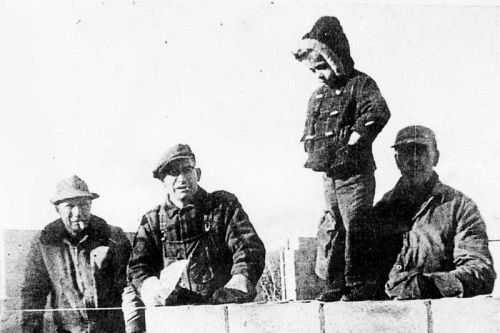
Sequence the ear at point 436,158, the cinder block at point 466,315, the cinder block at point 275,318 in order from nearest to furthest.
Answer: the cinder block at point 466,315, the cinder block at point 275,318, the ear at point 436,158

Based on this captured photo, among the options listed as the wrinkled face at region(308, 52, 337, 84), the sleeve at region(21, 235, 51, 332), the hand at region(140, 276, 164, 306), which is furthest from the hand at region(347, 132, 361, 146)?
the sleeve at region(21, 235, 51, 332)

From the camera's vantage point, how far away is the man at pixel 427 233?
3.33m

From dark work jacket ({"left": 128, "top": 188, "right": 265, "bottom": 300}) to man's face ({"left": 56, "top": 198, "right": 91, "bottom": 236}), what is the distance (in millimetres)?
274

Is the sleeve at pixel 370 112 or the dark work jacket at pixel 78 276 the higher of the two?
the sleeve at pixel 370 112

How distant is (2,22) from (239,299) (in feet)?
5.73

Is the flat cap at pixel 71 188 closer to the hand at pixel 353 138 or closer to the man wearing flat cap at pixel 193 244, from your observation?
the man wearing flat cap at pixel 193 244

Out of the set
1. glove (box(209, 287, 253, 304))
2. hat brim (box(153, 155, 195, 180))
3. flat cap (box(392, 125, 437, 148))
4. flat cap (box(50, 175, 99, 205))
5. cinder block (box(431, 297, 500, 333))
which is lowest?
cinder block (box(431, 297, 500, 333))

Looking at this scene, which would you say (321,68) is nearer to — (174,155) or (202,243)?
(174,155)

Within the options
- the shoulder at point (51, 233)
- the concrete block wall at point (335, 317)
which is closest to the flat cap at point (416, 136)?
the concrete block wall at point (335, 317)

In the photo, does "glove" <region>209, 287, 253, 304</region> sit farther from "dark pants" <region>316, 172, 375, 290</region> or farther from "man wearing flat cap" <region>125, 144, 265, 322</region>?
"dark pants" <region>316, 172, 375, 290</region>

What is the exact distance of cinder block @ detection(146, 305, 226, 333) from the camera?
11.2ft

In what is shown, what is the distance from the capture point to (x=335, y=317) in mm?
3365

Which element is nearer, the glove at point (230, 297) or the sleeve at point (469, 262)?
the sleeve at point (469, 262)

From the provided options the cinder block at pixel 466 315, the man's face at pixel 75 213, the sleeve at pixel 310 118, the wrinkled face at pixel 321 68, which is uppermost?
the wrinkled face at pixel 321 68
